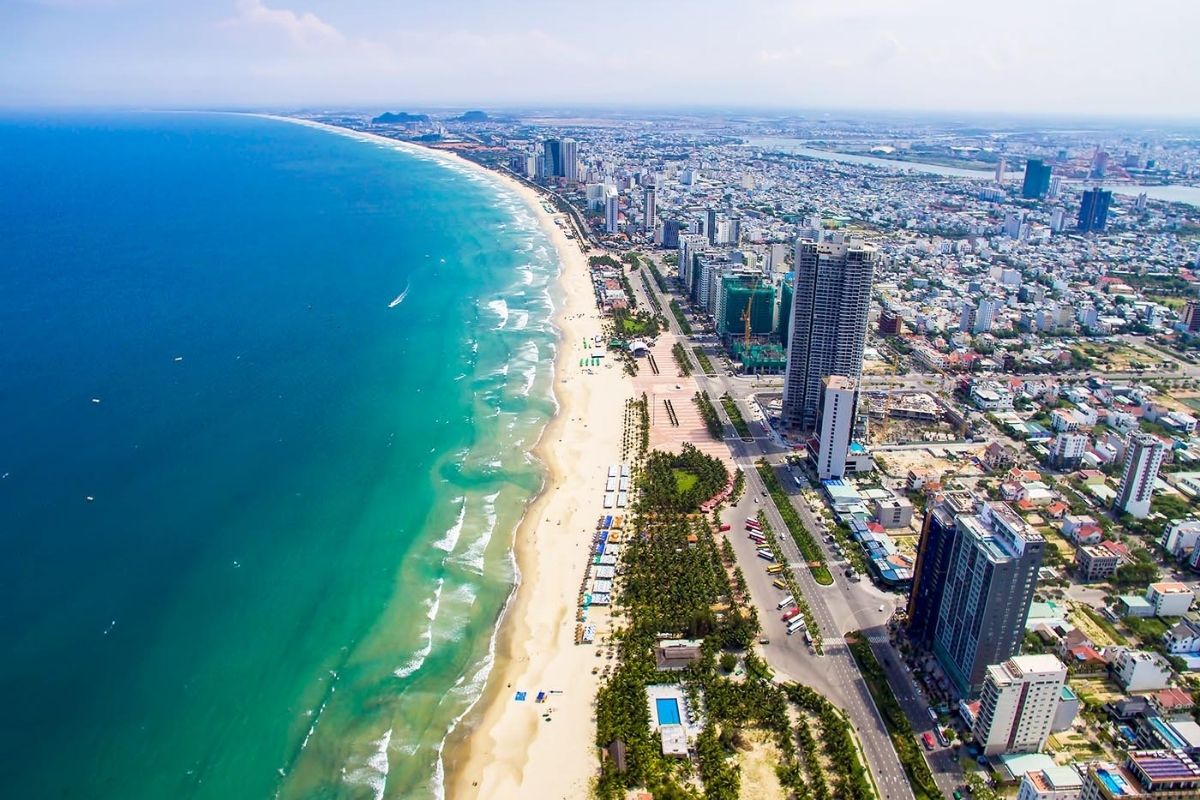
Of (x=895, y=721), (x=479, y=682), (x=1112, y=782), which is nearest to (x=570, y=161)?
(x=479, y=682)

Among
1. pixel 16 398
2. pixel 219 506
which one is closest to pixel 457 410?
pixel 219 506

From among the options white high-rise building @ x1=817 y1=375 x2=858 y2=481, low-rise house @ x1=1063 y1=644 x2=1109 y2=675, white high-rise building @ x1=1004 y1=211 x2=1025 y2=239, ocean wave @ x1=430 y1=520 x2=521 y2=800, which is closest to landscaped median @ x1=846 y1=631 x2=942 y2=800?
low-rise house @ x1=1063 y1=644 x2=1109 y2=675

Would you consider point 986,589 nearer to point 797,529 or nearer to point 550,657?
point 797,529

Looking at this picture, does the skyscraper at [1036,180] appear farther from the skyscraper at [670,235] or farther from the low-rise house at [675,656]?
the low-rise house at [675,656]

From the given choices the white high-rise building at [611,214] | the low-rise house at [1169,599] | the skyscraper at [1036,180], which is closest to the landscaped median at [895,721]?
the low-rise house at [1169,599]

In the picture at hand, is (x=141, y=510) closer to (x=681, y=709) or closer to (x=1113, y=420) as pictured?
(x=681, y=709)

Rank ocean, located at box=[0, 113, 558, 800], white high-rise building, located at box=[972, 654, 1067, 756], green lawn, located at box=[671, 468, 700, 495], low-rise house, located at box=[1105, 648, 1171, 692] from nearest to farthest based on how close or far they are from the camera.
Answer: white high-rise building, located at box=[972, 654, 1067, 756] → ocean, located at box=[0, 113, 558, 800] → low-rise house, located at box=[1105, 648, 1171, 692] → green lawn, located at box=[671, 468, 700, 495]

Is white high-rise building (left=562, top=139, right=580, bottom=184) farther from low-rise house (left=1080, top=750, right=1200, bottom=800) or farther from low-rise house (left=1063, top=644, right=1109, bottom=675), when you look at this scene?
low-rise house (left=1080, top=750, right=1200, bottom=800)
